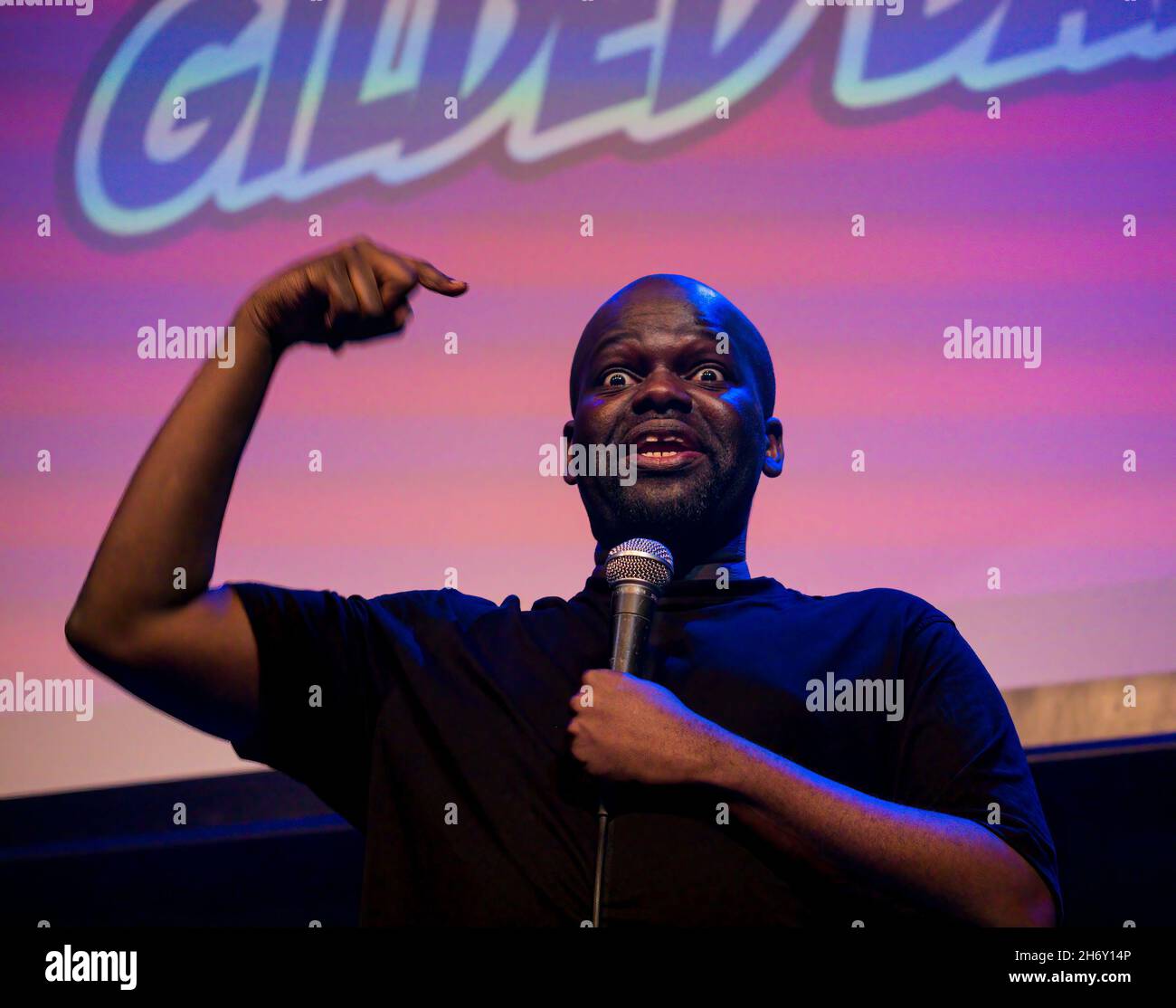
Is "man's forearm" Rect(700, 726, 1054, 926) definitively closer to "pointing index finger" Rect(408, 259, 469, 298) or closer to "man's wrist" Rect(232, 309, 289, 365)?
"pointing index finger" Rect(408, 259, 469, 298)

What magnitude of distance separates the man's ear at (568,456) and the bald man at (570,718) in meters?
0.23

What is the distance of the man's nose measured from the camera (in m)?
1.96

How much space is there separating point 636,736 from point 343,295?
0.64 metres

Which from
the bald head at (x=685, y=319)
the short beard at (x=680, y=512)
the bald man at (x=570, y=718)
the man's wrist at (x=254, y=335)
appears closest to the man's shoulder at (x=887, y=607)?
the bald man at (x=570, y=718)

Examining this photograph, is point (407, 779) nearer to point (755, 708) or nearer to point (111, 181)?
point (755, 708)

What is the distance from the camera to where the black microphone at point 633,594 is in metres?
1.57

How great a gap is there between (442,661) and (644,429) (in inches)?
19.5

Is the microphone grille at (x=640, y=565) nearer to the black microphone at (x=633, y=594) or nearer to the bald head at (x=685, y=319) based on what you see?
the black microphone at (x=633, y=594)

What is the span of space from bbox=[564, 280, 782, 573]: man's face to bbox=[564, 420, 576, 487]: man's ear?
53 millimetres

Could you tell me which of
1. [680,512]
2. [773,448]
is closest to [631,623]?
[680,512]

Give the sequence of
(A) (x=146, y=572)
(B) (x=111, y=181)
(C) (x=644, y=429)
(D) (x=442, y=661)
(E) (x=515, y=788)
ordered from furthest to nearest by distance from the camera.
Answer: (B) (x=111, y=181), (C) (x=644, y=429), (D) (x=442, y=661), (E) (x=515, y=788), (A) (x=146, y=572)

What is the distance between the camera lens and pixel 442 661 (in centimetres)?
177

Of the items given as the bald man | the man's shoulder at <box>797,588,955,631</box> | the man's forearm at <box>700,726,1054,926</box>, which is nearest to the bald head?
the bald man
